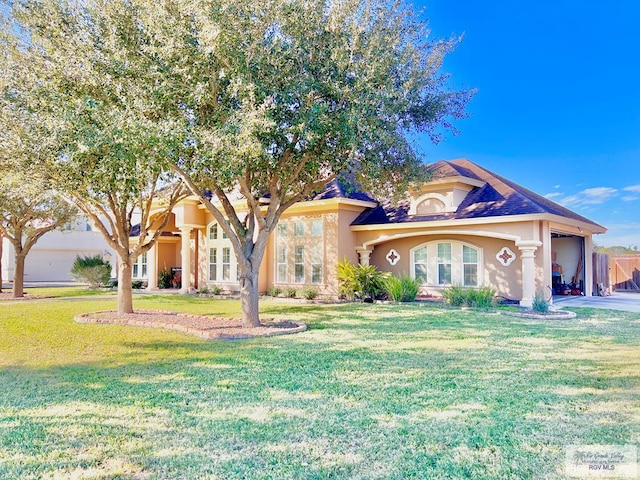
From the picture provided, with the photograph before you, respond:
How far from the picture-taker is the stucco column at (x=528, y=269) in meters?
13.9

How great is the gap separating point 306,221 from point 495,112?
32.9ft

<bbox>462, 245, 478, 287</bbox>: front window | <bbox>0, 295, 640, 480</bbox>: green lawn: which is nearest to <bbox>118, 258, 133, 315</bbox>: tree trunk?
<bbox>0, 295, 640, 480</bbox>: green lawn

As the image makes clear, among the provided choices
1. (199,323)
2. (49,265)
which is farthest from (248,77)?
(49,265)

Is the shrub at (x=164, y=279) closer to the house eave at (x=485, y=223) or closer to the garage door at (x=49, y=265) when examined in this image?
the house eave at (x=485, y=223)

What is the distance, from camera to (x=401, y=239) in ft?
57.7

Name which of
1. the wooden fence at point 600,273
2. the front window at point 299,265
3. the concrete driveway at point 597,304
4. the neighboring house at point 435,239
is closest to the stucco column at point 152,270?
the neighboring house at point 435,239

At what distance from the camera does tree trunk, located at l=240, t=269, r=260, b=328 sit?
1059cm

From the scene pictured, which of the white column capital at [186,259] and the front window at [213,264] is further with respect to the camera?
the white column capital at [186,259]

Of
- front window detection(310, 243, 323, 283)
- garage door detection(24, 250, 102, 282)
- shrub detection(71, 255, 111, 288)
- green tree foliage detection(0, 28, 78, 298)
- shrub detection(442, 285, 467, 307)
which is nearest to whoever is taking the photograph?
green tree foliage detection(0, 28, 78, 298)

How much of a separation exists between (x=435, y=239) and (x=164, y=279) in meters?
15.8

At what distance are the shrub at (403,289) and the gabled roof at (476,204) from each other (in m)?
2.36

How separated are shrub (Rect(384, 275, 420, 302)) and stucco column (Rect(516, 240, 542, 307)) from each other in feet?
11.5

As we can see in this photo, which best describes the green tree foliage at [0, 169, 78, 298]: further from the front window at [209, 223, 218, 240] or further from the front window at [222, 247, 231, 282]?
the front window at [222, 247, 231, 282]

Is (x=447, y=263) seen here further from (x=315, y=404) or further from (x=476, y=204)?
(x=315, y=404)
